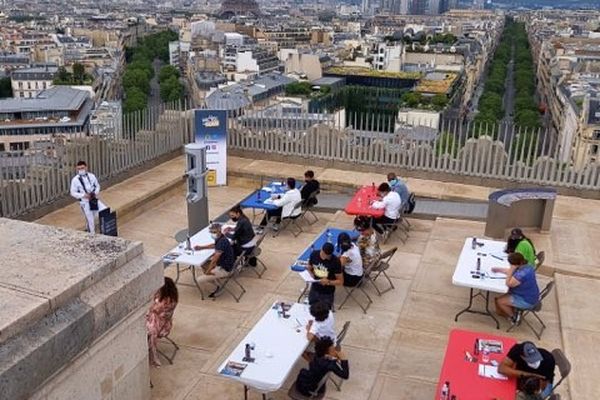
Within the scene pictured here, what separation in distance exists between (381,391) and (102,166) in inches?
338

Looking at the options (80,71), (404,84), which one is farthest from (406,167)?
(80,71)

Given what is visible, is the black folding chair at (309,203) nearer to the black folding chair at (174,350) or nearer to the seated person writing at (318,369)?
the black folding chair at (174,350)

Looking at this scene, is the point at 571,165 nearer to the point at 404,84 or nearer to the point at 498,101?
the point at 498,101

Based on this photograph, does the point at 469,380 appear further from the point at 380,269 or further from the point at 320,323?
the point at 380,269

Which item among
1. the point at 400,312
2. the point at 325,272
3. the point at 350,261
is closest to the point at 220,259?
the point at 325,272

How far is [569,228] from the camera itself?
12.1m

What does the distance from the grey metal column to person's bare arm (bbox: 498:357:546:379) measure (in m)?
6.45

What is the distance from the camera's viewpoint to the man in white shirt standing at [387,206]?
11250 millimetres

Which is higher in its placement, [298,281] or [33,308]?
[33,308]

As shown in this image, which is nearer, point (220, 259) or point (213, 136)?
point (220, 259)

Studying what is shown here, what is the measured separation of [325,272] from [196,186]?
12.2ft

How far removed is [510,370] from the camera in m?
6.07

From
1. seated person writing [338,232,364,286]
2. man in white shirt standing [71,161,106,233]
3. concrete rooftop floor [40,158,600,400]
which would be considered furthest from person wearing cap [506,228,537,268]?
man in white shirt standing [71,161,106,233]

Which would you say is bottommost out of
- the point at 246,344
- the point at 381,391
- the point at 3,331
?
the point at 381,391
